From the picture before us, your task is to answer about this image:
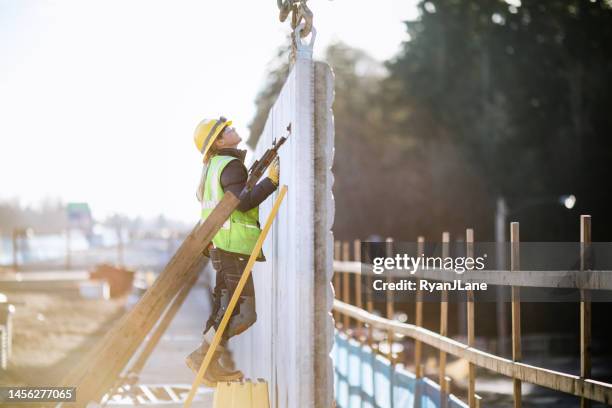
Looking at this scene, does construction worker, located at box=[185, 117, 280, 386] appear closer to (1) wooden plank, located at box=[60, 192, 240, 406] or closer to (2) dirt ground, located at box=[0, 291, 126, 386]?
(1) wooden plank, located at box=[60, 192, 240, 406]

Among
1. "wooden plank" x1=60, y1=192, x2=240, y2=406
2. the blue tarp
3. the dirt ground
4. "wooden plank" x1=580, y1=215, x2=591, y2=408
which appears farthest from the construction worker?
the dirt ground

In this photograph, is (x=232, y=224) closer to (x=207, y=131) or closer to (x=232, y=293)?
(x=232, y=293)

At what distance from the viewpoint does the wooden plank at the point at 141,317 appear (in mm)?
5121

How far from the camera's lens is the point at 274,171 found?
17.6 feet

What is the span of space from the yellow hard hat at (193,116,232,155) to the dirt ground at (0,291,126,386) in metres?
4.32

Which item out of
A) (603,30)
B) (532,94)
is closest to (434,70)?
(532,94)

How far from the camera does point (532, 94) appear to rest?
113 feet

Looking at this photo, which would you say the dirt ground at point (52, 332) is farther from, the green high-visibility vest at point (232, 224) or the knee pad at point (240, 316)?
the green high-visibility vest at point (232, 224)

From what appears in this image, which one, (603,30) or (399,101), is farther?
(399,101)

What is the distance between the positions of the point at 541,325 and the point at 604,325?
3.43 metres

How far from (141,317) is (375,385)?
132 inches

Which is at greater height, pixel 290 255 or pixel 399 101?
pixel 399 101

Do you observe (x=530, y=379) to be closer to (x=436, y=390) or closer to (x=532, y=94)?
(x=436, y=390)

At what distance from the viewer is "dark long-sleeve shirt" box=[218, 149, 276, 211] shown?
17.1 feet
